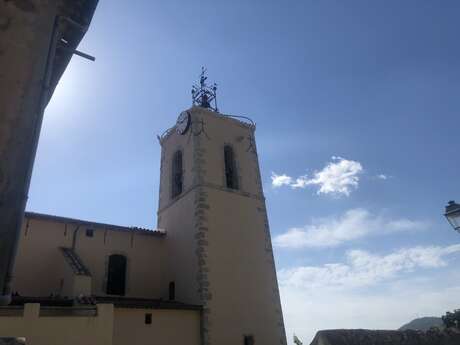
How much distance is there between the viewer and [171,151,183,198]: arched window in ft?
66.1

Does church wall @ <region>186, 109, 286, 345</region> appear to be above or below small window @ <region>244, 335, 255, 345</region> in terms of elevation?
above

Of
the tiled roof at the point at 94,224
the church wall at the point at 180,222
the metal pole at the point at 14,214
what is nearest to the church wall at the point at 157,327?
the church wall at the point at 180,222

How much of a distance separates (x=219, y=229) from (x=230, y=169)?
4102 mm

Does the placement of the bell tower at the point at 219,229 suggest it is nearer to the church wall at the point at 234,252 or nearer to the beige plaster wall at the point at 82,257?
the church wall at the point at 234,252

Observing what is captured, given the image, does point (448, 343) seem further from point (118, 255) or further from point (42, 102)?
point (42, 102)

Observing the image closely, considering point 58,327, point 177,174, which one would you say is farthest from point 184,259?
point 58,327

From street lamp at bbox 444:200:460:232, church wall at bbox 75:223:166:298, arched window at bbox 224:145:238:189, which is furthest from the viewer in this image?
arched window at bbox 224:145:238:189

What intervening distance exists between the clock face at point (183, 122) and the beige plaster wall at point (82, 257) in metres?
6.16

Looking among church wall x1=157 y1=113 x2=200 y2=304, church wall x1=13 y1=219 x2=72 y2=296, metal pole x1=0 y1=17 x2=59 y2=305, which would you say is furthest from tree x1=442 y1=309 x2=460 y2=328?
metal pole x1=0 y1=17 x2=59 y2=305

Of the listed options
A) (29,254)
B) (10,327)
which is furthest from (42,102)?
(29,254)

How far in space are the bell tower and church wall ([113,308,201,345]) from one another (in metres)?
0.52

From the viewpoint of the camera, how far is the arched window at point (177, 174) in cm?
2016

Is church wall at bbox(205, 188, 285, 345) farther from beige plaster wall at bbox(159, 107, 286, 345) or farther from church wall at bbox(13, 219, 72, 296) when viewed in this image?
church wall at bbox(13, 219, 72, 296)

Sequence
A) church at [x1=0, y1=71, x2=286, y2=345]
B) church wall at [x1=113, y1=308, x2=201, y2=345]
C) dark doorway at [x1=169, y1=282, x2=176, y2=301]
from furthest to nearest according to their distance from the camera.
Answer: dark doorway at [x1=169, y1=282, x2=176, y2=301] → church at [x1=0, y1=71, x2=286, y2=345] → church wall at [x1=113, y1=308, x2=201, y2=345]
